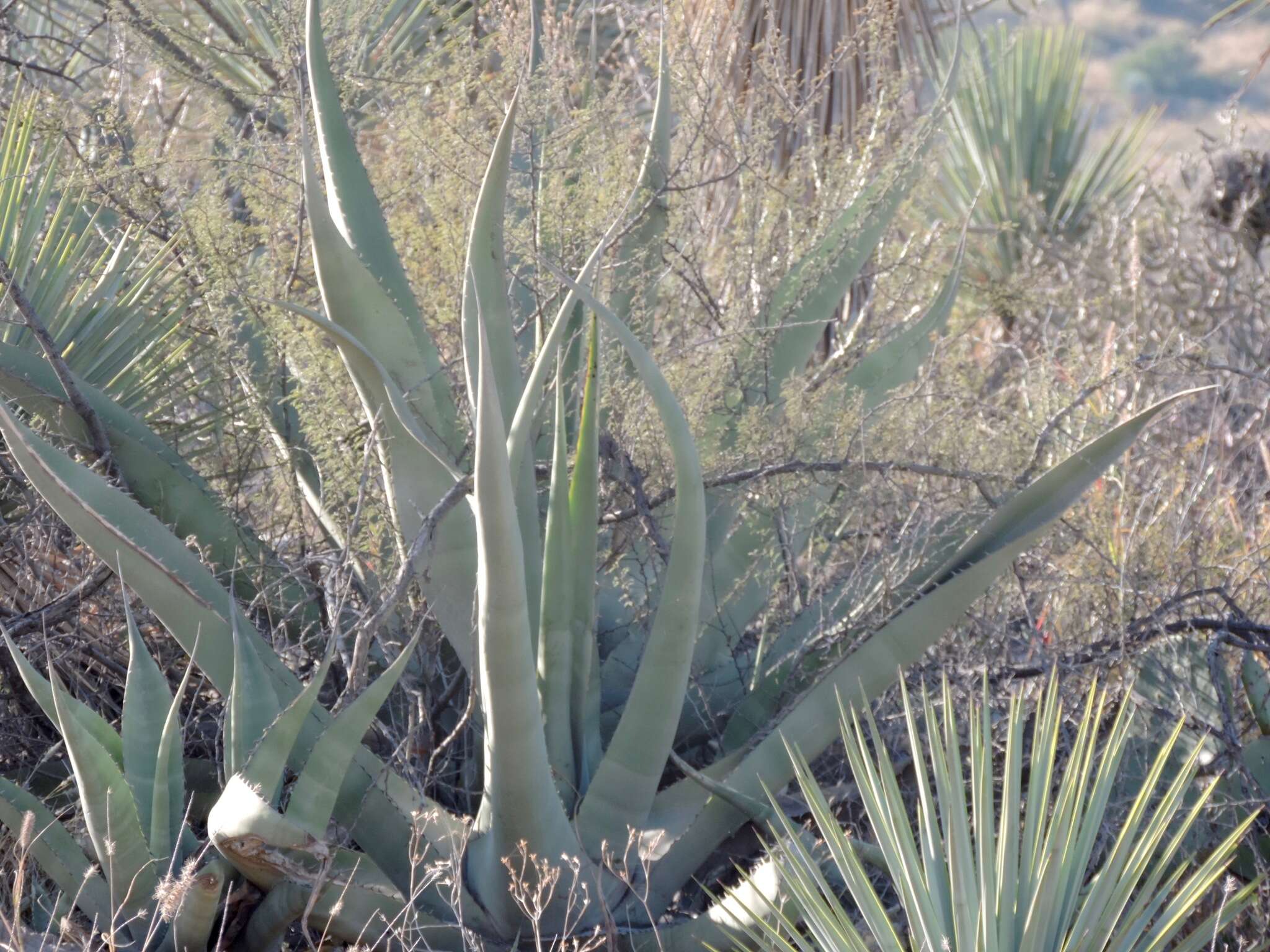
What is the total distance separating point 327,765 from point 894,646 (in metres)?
1.04

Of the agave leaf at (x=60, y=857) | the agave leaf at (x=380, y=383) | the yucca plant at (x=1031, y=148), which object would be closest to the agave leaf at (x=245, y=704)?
the agave leaf at (x=60, y=857)

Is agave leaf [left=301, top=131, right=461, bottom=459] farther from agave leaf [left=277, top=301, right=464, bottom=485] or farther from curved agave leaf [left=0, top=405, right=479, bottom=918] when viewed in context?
curved agave leaf [left=0, top=405, right=479, bottom=918]

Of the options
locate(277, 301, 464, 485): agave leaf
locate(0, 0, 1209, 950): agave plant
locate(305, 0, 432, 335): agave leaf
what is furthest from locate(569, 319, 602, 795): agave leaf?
locate(305, 0, 432, 335): agave leaf

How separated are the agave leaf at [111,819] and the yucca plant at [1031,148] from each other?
8484 millimetres

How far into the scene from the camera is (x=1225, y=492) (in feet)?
15.6

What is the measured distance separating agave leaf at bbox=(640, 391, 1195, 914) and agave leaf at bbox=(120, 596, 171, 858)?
89cm

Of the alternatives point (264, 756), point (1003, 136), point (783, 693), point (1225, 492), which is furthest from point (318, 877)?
point (1003, 136)

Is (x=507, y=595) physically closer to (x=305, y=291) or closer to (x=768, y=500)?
(x=768, y=500)

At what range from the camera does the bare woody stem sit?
7.95ft

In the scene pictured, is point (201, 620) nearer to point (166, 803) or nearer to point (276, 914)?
point (166, 803)

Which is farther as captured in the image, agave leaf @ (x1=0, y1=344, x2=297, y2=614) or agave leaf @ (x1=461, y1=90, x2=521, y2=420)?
agave leaf @ (x1=0, y1=344, x2=297, y2=614)

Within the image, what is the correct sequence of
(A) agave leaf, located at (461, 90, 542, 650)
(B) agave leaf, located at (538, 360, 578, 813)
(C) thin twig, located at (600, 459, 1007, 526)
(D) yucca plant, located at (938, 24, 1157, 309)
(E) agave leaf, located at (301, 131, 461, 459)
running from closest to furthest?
→ (A) agave leaf, located at (461, 90, 542, 650) → (E) agave leaf, located at (301, 131, 461, 459) → (B) agave leaf, located at (538, 360, 578, 813) → (C) thin twig, located at (600, 459, 1007, 526) → (D) yucca plant, located at (938, 24, 1157, 309)

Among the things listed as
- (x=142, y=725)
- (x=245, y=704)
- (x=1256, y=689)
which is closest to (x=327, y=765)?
(x=245, y=704)

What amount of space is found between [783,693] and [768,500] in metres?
0.47
